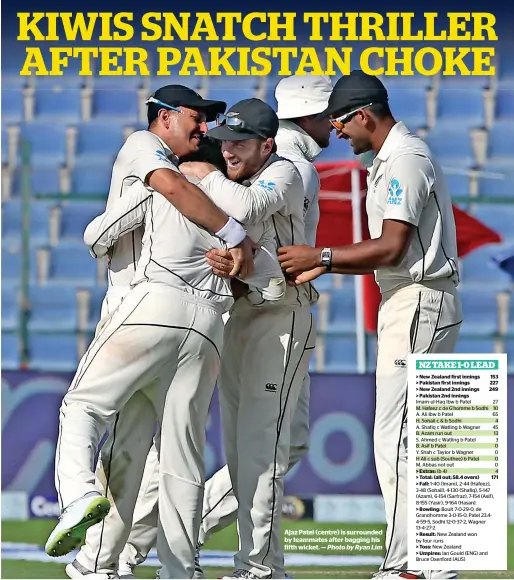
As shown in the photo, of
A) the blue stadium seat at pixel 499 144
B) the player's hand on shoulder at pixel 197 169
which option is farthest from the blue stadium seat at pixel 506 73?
the player's hand on shoulder at pixel 197 169

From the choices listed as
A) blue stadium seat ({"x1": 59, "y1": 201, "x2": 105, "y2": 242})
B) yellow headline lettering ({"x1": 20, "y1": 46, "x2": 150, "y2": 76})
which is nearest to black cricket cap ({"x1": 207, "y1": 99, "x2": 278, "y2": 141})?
yellow headline lettering ({"x1": 20, "y1": 46, "x2": 150, "y2": 76})

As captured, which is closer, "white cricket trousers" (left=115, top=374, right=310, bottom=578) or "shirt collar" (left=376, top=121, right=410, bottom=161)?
"shirt collar" (left=376, top=121, right=410, bottom=161)

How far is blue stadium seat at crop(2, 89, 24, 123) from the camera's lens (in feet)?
19.4

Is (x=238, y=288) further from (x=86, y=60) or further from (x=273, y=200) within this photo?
(x=86, y=60)

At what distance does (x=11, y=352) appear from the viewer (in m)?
6.63

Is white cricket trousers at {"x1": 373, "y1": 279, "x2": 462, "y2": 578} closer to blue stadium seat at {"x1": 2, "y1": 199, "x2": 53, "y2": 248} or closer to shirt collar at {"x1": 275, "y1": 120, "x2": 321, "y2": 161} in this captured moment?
shirt collar at {"x1": 275, "y1": 120, "x2": 321, "y2": 161}

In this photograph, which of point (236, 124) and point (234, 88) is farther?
point (234, 88)

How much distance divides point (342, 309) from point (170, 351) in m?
3.49

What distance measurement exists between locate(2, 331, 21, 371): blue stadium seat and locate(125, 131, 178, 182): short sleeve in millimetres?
2519

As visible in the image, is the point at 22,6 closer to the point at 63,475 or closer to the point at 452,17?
the point at 452,17

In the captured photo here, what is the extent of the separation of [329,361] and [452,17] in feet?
8.72


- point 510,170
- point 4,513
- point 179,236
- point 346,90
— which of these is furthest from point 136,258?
point 510,170

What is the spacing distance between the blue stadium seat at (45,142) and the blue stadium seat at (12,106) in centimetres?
13
